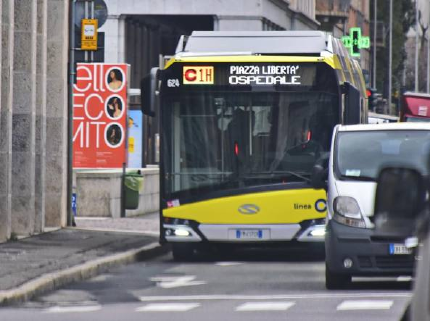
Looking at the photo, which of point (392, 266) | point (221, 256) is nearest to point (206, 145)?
point (221, 256)

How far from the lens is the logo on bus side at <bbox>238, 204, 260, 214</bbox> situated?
1844 centimetres

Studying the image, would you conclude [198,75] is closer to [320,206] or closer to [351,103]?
[351,103]

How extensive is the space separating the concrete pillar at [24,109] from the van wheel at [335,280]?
349 inches

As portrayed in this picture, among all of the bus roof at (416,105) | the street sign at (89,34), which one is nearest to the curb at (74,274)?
the street sign at (89,34)

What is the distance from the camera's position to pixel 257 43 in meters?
19.5

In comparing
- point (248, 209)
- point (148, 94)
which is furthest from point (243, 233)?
point (148, 94)

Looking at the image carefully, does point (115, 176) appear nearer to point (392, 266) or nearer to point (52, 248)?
point (52, 248)

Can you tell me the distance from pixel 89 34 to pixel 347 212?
38.8 feet

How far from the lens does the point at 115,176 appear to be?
2828 centimetres

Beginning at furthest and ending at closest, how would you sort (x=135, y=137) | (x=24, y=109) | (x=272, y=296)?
(x=135, y=137) < (x=24, y=109) < (x=272, y=296)

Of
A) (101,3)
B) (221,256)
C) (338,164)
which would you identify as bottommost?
(221,256)

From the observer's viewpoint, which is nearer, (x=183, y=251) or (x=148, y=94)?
(x=148, y=94)

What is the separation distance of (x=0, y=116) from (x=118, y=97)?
884 cm

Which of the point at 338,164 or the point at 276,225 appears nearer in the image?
the point at 338,164
